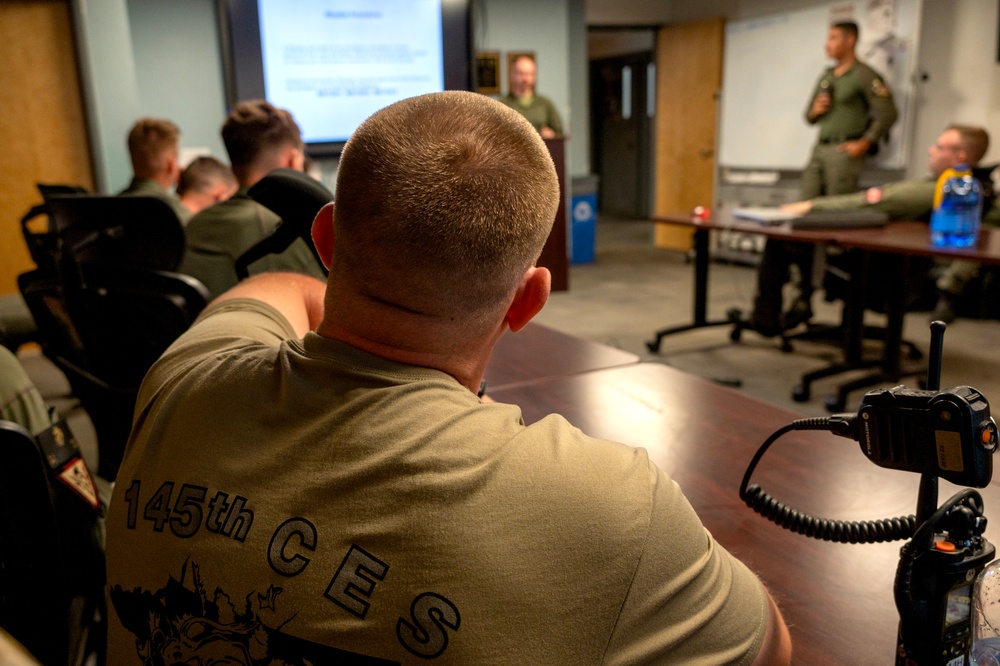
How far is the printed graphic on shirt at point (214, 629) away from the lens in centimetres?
56

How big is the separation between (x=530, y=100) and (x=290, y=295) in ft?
17.6

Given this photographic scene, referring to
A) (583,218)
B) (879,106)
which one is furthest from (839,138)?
(583,218)

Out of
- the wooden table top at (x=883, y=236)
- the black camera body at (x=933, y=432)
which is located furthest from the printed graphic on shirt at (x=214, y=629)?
the wooden table top at (x=883, y=236)

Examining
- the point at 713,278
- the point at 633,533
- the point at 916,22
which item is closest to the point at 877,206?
the point at 916,22

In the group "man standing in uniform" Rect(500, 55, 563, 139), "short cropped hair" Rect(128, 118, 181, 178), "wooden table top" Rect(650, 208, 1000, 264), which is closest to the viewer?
"wooden table top" Rect(650, 208, 1000, 264)

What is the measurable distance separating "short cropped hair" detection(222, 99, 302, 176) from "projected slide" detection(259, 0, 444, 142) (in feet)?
9.78

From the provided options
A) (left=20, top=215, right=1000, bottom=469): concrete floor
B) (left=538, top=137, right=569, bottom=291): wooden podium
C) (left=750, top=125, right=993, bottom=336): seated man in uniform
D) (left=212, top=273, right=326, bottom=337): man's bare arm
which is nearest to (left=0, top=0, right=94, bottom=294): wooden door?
(left=20, top=215, right=1000, bottom=469): concrete floor

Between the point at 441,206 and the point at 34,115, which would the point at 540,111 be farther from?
the point at 441,206

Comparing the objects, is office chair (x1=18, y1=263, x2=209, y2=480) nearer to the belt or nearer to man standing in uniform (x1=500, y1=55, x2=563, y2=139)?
man standing in uniform (x1=500, y1=55, x2=563, y2=139)

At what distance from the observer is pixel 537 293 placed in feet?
2.28

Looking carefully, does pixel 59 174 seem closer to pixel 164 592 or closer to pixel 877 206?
pixel 877 206

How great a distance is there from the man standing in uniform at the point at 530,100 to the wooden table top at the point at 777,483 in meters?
4.84

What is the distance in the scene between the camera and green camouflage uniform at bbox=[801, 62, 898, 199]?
204 inches

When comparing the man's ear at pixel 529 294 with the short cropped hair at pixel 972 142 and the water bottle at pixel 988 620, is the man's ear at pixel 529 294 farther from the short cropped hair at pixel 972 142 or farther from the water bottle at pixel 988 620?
the short cropped hair at pixel 972 142
